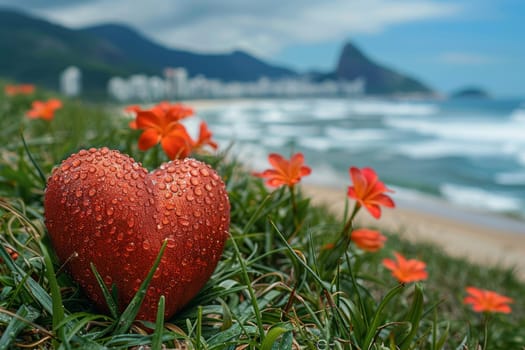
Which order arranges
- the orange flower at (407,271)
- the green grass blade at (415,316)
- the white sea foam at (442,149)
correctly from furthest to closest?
1. the white sea foam at (442,149)
2. the orange flower at (407,271)
3. the green grass blade at (415,316)

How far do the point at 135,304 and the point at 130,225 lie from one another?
0.17 metres

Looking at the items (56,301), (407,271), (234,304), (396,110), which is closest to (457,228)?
(407,271)

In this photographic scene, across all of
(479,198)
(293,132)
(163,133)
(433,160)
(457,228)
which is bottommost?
(293,132)

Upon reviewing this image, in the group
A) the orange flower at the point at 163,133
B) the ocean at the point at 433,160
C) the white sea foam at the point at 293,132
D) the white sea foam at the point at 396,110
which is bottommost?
the white sea foam at the point at 293,132

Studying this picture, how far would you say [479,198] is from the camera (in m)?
17.2

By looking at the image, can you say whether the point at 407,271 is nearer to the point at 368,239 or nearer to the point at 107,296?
the point at 368,239

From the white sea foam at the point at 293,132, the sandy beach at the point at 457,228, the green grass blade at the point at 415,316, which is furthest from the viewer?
the white sea foam at the point at 293,132

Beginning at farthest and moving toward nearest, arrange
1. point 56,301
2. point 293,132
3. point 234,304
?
point 293,132
point 234,304
point 56,301

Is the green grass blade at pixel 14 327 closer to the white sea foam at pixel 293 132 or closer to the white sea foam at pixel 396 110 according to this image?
the white sea foam at pixel 293 132

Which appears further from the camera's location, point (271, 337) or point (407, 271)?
point (407, 271)

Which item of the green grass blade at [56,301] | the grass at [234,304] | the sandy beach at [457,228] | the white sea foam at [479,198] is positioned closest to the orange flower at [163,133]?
the grass at [234,304]

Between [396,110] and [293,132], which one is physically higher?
[396,110]

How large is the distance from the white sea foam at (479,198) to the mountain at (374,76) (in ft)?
403

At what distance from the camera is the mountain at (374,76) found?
138 m
